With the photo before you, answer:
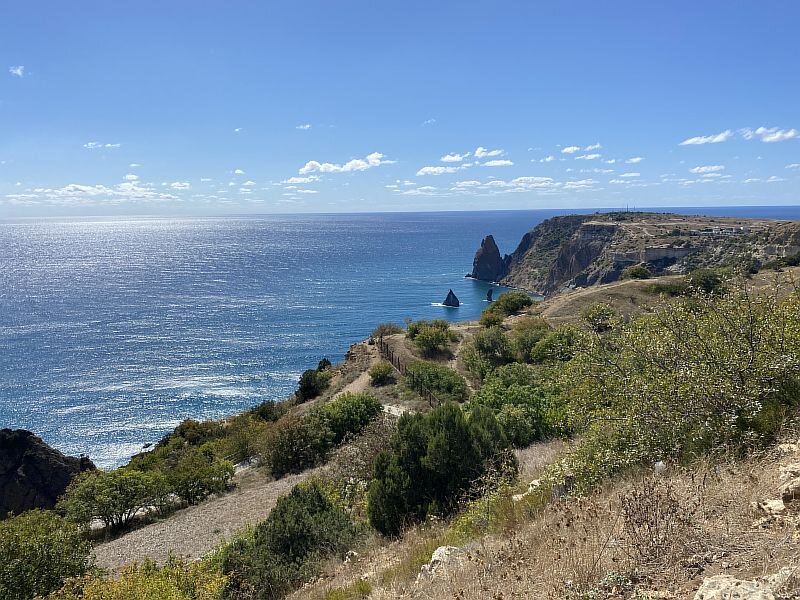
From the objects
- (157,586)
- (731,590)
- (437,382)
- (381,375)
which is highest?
(731,590)

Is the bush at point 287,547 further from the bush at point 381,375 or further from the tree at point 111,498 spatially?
the bush at point 381,375

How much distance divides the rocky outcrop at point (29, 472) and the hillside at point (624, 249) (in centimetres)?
7246

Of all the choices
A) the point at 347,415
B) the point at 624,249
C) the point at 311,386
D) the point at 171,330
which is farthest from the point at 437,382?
the point at 624,249

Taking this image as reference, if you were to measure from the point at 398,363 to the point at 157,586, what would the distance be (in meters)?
28.8

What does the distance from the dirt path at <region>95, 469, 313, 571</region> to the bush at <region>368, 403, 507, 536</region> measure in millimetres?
7089

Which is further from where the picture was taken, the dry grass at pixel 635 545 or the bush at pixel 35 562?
the bush at pixel 35 562

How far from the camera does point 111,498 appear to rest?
21.1 meters

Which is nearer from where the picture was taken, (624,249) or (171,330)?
(171,330)

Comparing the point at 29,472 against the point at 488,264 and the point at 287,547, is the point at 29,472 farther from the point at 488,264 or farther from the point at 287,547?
the point at 488,264

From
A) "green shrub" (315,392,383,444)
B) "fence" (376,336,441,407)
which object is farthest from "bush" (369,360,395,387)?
"green shrub" (315,392,383,444)

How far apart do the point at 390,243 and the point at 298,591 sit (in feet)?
626

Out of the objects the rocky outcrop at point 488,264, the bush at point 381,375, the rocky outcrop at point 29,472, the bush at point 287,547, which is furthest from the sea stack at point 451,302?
the bush at point 287,547

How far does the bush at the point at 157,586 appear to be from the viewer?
28.5 ft

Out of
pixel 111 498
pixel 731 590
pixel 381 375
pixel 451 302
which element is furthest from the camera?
pixel 451 302
